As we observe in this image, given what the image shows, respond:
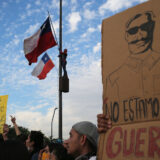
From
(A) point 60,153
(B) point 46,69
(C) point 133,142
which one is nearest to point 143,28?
(C) point 133,142

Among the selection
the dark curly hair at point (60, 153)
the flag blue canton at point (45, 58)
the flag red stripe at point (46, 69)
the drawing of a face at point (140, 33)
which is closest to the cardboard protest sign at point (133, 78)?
the drawing of a face at point (140, 33)

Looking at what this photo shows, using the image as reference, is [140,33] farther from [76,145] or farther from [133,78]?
[76,145]

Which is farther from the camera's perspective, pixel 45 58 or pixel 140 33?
pixel 45 58

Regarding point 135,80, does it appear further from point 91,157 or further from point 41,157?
point 41,157

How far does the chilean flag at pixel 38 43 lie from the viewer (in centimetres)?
1095

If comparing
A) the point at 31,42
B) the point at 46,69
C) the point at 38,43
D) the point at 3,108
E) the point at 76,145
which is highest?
the point at 31,42

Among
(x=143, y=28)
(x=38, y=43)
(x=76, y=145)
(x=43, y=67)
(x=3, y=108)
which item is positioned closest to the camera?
(x=143, y=28)

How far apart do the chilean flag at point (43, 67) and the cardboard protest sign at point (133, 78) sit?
8.63 m

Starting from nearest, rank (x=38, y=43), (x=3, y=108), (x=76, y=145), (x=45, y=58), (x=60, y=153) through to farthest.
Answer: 1. (x=76, y=145)
2. (x=60, y=153)
3. (x=3, y=108)
4. (x=38, y=43)
5. (x=45, y=58)

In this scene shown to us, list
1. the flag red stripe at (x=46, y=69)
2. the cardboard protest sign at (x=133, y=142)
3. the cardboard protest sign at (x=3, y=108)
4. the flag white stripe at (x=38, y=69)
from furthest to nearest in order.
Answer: the flag white stripe at (x=38, y=69) → the flag red stripe at (x=46, y=69) → the cardboard protest sign at (x=3, y=108) → the cardboard protest sign at (x=133, y=142)

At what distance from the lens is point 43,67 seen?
11.1 meters

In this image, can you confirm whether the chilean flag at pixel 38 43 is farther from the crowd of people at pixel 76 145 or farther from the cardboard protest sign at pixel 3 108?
the crowd of people at pixel 76 145

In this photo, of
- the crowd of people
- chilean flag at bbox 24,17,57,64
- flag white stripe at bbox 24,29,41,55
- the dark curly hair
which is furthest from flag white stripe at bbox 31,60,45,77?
the dark curly hair

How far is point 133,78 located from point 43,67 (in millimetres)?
9113
